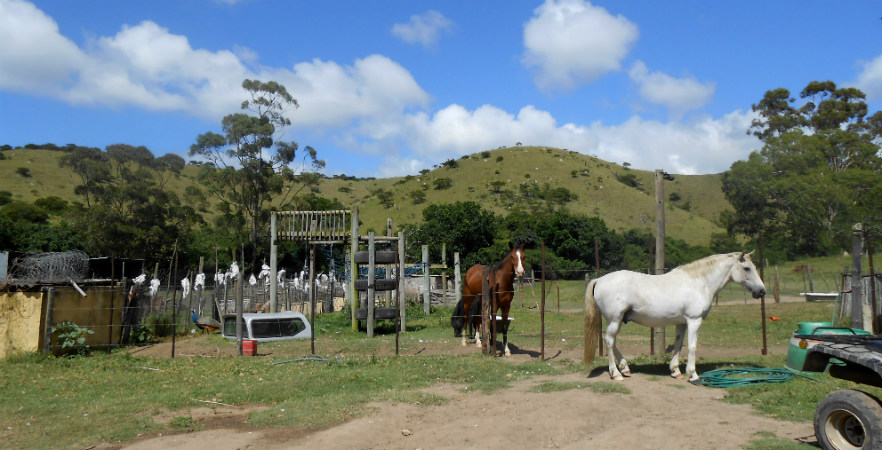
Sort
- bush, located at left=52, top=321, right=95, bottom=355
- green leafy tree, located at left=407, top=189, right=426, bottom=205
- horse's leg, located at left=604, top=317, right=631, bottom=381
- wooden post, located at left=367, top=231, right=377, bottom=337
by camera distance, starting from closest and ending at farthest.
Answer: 1. horse's leg, located at left=604, top=317, right=631, bottom=381
2. bush, located at left=52, top=321, right=95, bottom=355
3. wooden post, located at left=367, top=231, right=377, bottom=337
4. green leafy tree, located at left=407, top=189, right=426, bottom=205

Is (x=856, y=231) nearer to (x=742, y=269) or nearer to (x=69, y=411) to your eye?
(x=742, y=269)

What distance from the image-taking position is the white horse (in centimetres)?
891

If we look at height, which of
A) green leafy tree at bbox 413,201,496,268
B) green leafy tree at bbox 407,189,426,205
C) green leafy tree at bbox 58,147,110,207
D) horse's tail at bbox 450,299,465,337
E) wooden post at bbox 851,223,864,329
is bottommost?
horse's tail at bbox 450,299,465,337

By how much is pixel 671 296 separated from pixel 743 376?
1.48 metres

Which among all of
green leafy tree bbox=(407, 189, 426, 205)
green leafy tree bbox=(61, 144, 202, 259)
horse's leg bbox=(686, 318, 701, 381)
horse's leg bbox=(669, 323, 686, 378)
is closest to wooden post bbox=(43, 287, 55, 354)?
horse's leg bbox=(669, 323, 686, 378)

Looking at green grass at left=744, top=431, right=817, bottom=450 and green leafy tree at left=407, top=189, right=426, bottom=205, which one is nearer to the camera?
green grass at left=744, top=431, right=817, bottom=450

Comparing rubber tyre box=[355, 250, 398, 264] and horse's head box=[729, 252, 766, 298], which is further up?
rubber tyre box=[355, 250, 398, 264]

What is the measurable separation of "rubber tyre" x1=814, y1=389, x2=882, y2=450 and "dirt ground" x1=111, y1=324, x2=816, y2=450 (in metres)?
0.45

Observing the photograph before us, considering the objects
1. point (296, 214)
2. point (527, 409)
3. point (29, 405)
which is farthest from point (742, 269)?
point (296, 214)

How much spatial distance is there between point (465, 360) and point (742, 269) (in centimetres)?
519

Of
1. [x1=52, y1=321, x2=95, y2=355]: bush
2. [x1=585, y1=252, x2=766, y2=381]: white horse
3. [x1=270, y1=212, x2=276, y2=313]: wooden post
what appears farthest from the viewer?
[x1=270, y1=212, x2=276, y2=313]: wooden post

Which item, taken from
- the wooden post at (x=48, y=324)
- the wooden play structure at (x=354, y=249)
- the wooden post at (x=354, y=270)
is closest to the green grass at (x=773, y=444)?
the wooden play structure at (x=354, y=249)

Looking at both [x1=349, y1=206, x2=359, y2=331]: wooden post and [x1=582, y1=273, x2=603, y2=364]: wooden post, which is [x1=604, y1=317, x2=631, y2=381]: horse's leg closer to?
[x1=582, y1=273, x2=603, y2=364]: wooden post

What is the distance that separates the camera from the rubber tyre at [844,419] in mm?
5082
